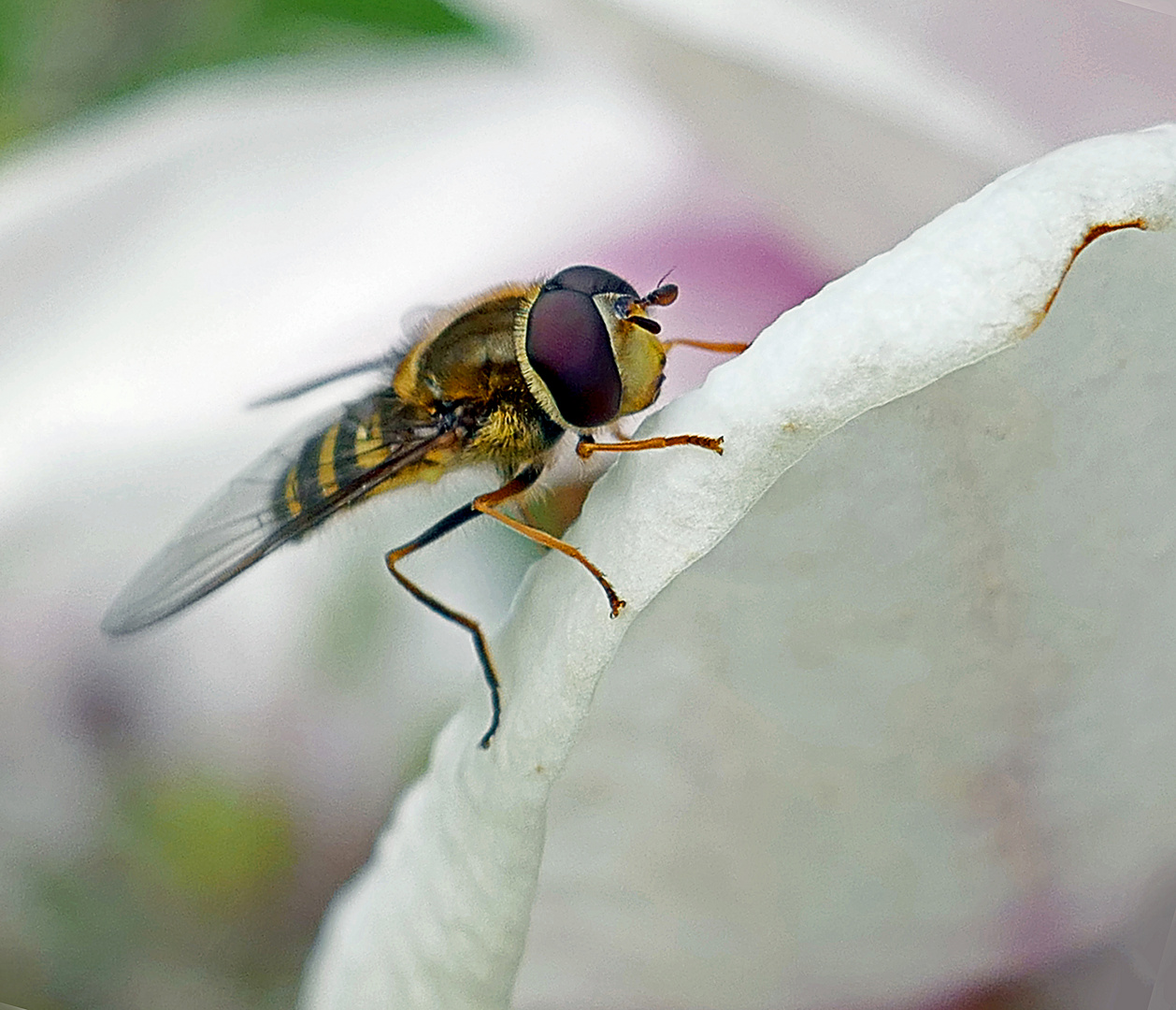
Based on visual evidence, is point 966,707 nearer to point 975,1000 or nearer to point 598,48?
point 975,1000

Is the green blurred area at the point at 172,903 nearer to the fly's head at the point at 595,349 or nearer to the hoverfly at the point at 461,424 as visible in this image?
the hoverfly at the point at 461,424

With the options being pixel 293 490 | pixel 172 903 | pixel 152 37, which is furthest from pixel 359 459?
pixel 152 37

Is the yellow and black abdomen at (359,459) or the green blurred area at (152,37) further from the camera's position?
the green blurred area at (152,37)

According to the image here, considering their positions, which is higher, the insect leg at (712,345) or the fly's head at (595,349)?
the fly's head at (595,349)

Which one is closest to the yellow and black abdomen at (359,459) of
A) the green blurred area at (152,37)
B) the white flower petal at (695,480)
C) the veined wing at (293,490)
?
the veined wing at (293,490)

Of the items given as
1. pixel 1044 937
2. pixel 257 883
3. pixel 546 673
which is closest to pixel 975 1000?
pixel 1044 937

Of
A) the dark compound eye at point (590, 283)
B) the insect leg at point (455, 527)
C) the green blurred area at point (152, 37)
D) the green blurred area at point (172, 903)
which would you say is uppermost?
the green blurred area at point (152, 37)

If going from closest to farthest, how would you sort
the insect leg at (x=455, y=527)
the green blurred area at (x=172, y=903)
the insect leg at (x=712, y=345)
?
the insect leg at (x=455, y=527) → the insect leg at (x=712, y=345) → the green blurred area at (x=172, y=903)

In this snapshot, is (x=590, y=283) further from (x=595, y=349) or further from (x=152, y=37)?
(x=152, y=37)

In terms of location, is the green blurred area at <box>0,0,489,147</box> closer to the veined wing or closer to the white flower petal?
the veined wing
